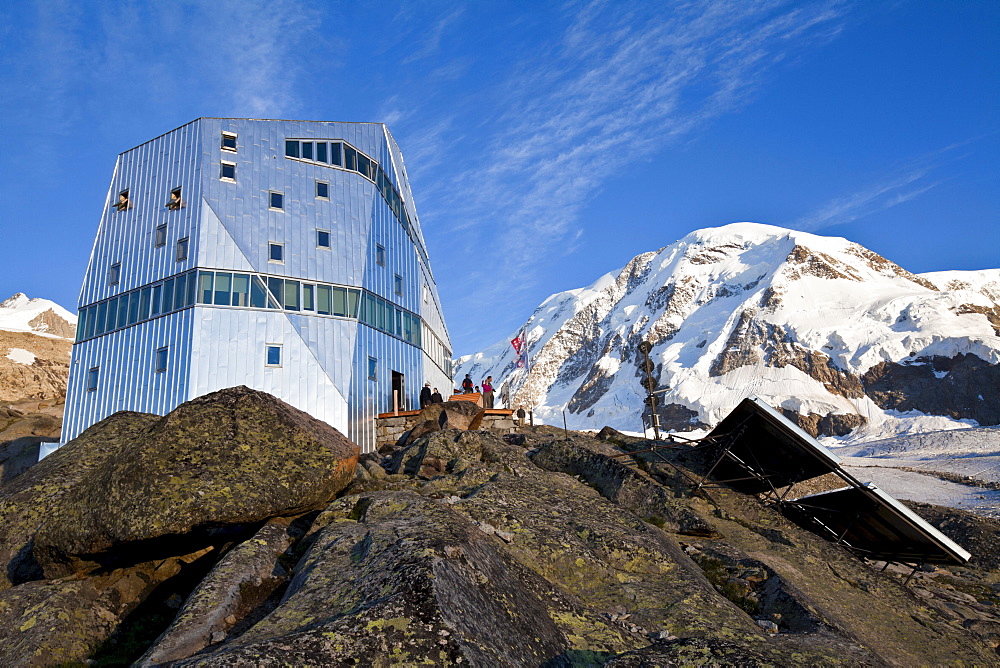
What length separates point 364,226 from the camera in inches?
1278

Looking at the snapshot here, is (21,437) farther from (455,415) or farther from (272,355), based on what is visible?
(455,415)

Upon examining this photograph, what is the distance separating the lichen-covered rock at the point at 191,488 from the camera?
8.13 m

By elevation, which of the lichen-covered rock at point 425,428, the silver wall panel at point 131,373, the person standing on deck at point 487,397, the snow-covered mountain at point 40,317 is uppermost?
the snow-covered mountain at point 40,317

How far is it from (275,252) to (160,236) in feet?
19.0

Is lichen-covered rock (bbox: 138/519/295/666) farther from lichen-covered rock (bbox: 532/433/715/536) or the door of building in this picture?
the door of building

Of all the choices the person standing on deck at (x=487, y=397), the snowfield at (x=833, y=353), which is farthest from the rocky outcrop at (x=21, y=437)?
the snowfield at (x=833, y=353)

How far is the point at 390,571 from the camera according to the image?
496 cm

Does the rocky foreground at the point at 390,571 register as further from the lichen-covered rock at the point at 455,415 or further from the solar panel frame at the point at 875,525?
the lichen-covered rock at the point at 455,415

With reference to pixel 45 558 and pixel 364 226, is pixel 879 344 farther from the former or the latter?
pixel 45 558

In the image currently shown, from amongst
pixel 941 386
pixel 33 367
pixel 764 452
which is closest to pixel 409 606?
pixel 764 452

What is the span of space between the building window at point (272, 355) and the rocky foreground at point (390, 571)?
16.9 meters

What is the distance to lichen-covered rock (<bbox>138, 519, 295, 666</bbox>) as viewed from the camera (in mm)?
5633

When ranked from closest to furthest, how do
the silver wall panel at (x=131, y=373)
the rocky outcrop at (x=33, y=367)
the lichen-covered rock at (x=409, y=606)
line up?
the lichen-covered rock at (x=409, y=606) → the silver wall panel at (x=131, y=373) → the rocky outcrop at (x=33, y=367)

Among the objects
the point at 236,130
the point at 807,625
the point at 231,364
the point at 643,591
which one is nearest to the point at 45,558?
the point at 643,591
